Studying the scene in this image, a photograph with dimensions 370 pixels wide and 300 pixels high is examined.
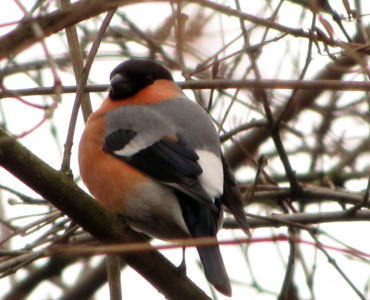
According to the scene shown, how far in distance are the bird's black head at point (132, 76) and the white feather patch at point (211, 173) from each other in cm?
96

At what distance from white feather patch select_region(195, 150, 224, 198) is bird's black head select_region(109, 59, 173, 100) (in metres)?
0.96

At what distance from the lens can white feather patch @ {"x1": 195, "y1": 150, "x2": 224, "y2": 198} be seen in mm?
3791

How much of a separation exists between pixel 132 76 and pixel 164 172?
1257 millimetres

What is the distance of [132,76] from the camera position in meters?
4.98

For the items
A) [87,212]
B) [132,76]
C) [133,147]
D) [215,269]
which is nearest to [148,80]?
[132,76]

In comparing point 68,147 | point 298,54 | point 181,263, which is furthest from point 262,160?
point 298,54

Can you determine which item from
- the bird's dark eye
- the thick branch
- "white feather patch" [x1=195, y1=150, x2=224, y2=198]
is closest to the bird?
"white feather patch" [x1=195, y1=150, x2=224, y2=198]

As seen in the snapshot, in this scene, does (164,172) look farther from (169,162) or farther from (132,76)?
(132,76)

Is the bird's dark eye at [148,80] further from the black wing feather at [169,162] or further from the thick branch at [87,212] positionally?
the thick branch at [87,212]

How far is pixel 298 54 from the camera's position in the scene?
5828 millimetres

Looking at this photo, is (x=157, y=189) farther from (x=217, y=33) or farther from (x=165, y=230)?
(x=217, y=33)

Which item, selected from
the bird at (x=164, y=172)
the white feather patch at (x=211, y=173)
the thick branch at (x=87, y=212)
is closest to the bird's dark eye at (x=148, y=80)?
the bird at (x=164, y=172)

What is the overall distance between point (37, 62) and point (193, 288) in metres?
3.35

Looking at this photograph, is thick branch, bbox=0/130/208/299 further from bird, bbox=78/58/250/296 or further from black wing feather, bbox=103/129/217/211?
black wing feather, bbox=103/129/217/211
